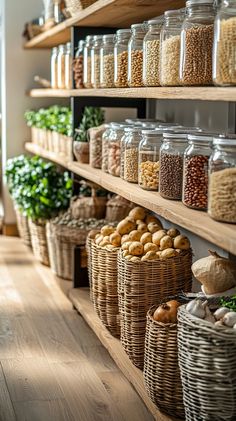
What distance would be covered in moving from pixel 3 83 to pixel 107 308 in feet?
10.8

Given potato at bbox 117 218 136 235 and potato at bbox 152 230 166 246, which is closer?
potato at bbox 152 230 166 246

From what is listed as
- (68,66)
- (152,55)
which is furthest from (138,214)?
(68,66)

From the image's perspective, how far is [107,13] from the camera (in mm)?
3822

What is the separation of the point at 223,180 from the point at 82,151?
7.06 feet

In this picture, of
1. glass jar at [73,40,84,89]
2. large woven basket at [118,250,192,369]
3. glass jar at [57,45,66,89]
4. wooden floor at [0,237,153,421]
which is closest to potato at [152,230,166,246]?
large woven basket at [118,250,192,369]

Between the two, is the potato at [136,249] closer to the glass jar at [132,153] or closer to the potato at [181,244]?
the potato at [181,244]

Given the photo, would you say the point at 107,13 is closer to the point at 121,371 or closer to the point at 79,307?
the point at 79,307

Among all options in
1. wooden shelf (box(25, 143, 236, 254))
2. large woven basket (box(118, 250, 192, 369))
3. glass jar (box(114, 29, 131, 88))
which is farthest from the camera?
Result: glass jar (box(114, 29, 131, 88))

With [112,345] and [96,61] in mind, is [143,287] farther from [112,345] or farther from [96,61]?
[96,61]

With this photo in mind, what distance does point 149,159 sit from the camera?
3.19 meters

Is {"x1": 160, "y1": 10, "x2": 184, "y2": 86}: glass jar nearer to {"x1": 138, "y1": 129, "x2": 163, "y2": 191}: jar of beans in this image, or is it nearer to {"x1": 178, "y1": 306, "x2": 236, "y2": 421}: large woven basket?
{"x1": 138, "y1": 129, "x2": 163, "y2": 191}: jar of beans

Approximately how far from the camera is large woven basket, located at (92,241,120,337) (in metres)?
3.42

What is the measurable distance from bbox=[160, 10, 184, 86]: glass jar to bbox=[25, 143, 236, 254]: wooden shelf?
1.39ft

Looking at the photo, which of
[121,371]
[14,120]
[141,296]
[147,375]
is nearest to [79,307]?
[121,371]
